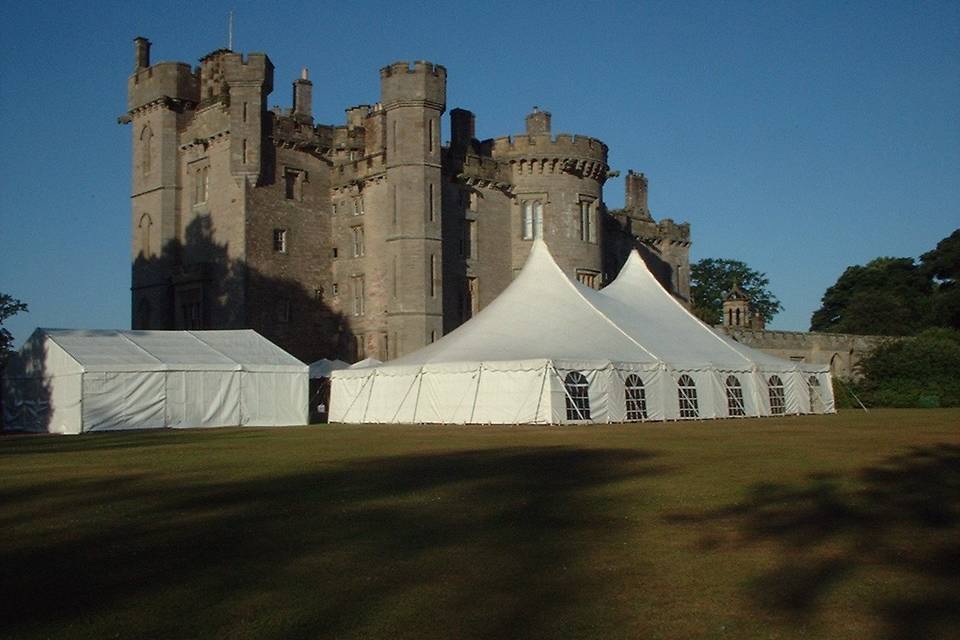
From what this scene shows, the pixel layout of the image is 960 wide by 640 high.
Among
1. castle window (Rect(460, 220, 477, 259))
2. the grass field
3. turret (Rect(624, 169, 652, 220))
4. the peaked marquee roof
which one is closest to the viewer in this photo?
the grass field

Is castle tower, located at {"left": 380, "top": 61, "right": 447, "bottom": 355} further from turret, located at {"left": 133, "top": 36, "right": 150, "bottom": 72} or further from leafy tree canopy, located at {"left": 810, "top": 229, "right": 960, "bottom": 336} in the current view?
leafy tree canopy, located at {"left": 810, "top": 229, "right": 960, "bottom": 336}

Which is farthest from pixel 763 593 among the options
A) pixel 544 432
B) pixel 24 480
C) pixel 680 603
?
pixel 544 432

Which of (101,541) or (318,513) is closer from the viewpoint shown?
(101,541)

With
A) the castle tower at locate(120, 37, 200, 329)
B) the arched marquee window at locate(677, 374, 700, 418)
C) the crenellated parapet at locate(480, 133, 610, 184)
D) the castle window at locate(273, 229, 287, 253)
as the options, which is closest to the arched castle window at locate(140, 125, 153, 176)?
the castle tower at locate(120, 37, 200, 329)

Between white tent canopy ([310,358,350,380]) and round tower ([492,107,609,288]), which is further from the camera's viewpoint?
round tower ([492,107,609,288])

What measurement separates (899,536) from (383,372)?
74.9 feet

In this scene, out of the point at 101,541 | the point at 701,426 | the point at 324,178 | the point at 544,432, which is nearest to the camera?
the point at 101,541

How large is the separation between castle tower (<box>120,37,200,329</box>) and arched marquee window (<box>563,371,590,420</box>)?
2542cm

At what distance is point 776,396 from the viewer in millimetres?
34344

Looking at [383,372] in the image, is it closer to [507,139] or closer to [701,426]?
[701,426]

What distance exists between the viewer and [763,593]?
22.3 feet

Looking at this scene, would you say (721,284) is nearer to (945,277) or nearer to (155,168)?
(945,277)

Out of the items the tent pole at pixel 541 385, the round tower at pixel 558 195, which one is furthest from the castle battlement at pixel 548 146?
the tent pole at pixel 541 385

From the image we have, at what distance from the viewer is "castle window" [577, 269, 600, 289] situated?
161 feet
